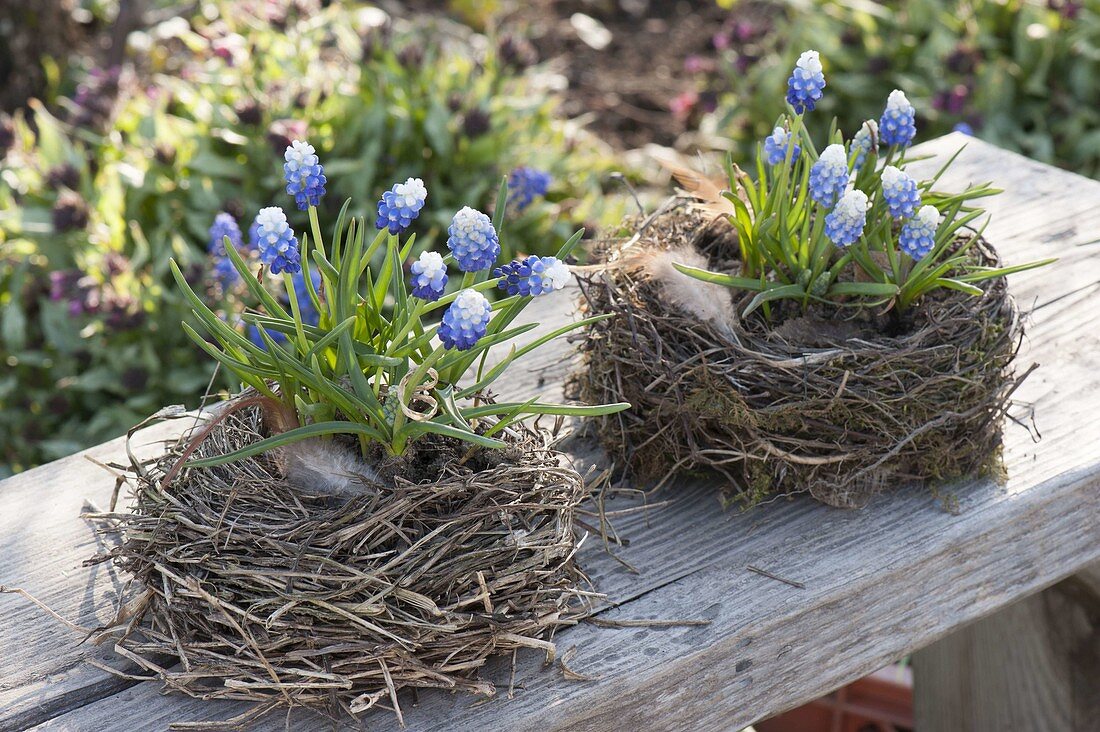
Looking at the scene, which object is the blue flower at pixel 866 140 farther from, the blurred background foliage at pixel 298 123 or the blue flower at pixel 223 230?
the blurred background foliage at pixel 298 123

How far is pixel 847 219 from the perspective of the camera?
135 centimetres

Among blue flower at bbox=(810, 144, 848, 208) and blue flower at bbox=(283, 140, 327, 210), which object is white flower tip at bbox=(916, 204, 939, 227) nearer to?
blue flower at bbox=(810, 144, 848, 208)

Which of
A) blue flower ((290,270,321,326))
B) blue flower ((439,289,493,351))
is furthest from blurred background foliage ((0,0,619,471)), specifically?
blue flower ((439,289,493,351))

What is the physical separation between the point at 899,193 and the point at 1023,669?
1.37 meters

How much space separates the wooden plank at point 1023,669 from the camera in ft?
7.20

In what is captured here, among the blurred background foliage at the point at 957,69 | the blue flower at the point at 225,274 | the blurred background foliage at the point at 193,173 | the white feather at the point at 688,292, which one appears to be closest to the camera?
the white feather at the point at 688,292

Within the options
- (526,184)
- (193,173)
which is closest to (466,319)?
(526,184)

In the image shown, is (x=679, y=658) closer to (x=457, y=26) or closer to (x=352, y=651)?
(x=352, y=651)

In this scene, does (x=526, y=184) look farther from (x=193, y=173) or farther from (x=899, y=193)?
(x=899, y=193)

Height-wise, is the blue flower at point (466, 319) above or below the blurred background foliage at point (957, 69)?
above

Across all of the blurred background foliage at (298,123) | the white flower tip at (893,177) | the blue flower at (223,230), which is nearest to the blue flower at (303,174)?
the white flower tip at (893,177)

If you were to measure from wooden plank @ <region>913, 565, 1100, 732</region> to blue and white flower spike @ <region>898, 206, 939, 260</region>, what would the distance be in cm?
105

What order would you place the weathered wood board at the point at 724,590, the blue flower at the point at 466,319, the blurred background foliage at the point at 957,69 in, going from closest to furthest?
the blue flower at the point at 466,319 → the weathered wood board at the point at 724,590 → the blurred background foliage at the point at 957,69

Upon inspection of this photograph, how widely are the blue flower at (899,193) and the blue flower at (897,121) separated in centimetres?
13
